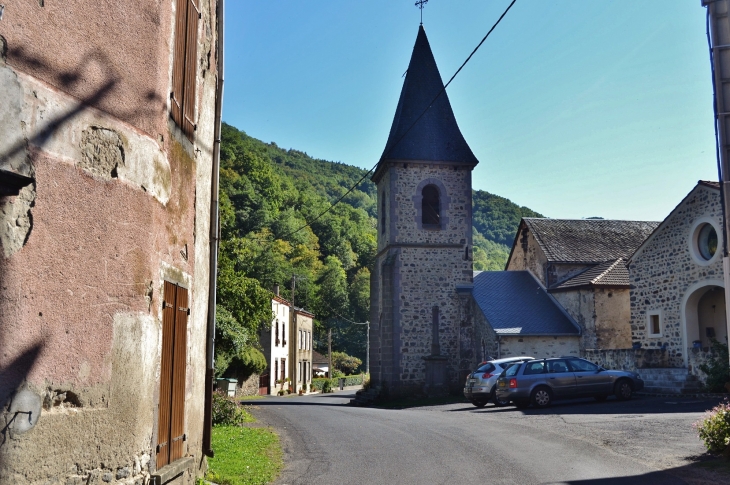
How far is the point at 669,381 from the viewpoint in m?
21.6

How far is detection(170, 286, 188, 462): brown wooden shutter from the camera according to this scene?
7203 mm

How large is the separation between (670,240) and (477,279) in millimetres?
9734

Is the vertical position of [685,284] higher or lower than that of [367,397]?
higher

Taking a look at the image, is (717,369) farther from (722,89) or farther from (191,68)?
(191,68)

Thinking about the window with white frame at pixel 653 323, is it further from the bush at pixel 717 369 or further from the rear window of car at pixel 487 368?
the rear window of car at pixel 487 368

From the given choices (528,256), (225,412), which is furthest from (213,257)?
(528,256)

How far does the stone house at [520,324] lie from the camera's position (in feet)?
92.2

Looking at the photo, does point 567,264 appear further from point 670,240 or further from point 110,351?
point 110,351

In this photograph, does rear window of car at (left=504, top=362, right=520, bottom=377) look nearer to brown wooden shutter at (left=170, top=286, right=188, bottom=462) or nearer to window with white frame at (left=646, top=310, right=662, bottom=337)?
window with white frame at (left=646, top=310, right=662, bottom=337)

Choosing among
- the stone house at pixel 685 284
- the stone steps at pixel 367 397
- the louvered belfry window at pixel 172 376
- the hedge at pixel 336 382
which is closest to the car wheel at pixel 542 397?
the stone house at pixel 685 284

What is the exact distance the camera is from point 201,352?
8.77m

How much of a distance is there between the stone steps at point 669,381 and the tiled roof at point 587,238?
33.6 ft

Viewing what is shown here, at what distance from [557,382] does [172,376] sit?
14.5 m

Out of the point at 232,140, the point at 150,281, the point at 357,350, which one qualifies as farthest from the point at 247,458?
the point at 232,140
